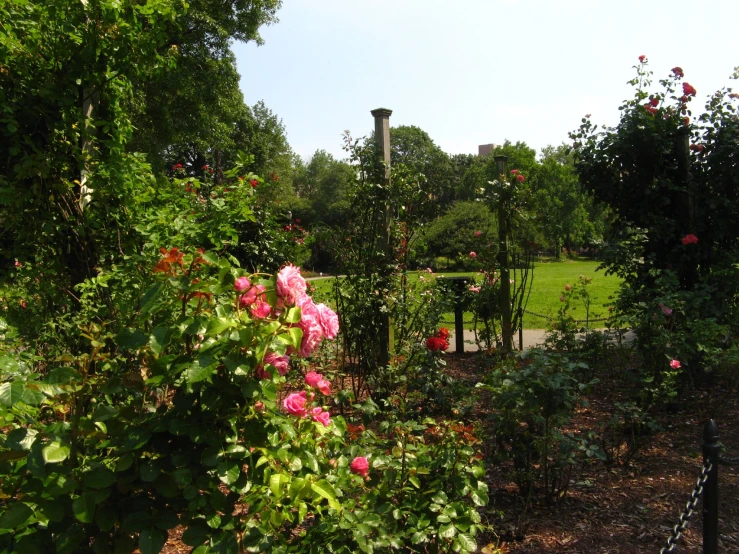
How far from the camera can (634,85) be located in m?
6.19

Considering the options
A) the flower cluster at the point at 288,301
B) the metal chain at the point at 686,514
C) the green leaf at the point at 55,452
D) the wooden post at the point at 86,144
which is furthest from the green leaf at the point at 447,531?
the wooden post at the point at 86,144

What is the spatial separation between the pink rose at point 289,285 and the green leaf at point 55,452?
0.68 metres

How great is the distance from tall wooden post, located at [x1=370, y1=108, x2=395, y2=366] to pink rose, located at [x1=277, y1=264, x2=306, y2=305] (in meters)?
3.34

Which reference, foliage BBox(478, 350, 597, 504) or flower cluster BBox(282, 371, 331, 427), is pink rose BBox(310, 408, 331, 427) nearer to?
flower cluster BBox(282, 371, 331, 427)

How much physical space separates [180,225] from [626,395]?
14.1 feet

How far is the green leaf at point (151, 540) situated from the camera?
A: 56.7 inches

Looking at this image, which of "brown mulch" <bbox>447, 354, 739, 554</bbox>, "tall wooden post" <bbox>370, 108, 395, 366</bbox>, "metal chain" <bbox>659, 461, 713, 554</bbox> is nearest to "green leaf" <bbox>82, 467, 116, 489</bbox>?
"brown mulch" <bbox>447, 354, 739, 554</bbox>

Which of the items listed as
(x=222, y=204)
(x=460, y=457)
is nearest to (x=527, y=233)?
(x=222, y=204)

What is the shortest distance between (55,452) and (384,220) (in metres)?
3.82

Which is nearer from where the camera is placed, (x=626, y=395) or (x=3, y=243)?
(x=3, y=243)

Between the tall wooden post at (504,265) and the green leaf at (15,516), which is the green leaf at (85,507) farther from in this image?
the tall wooden post at (504,265)

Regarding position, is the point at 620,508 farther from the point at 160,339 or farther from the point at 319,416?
the point at 160,339

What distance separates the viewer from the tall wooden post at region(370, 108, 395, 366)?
4992 millimetres

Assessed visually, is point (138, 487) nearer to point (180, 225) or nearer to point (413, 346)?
point (180, 225)
